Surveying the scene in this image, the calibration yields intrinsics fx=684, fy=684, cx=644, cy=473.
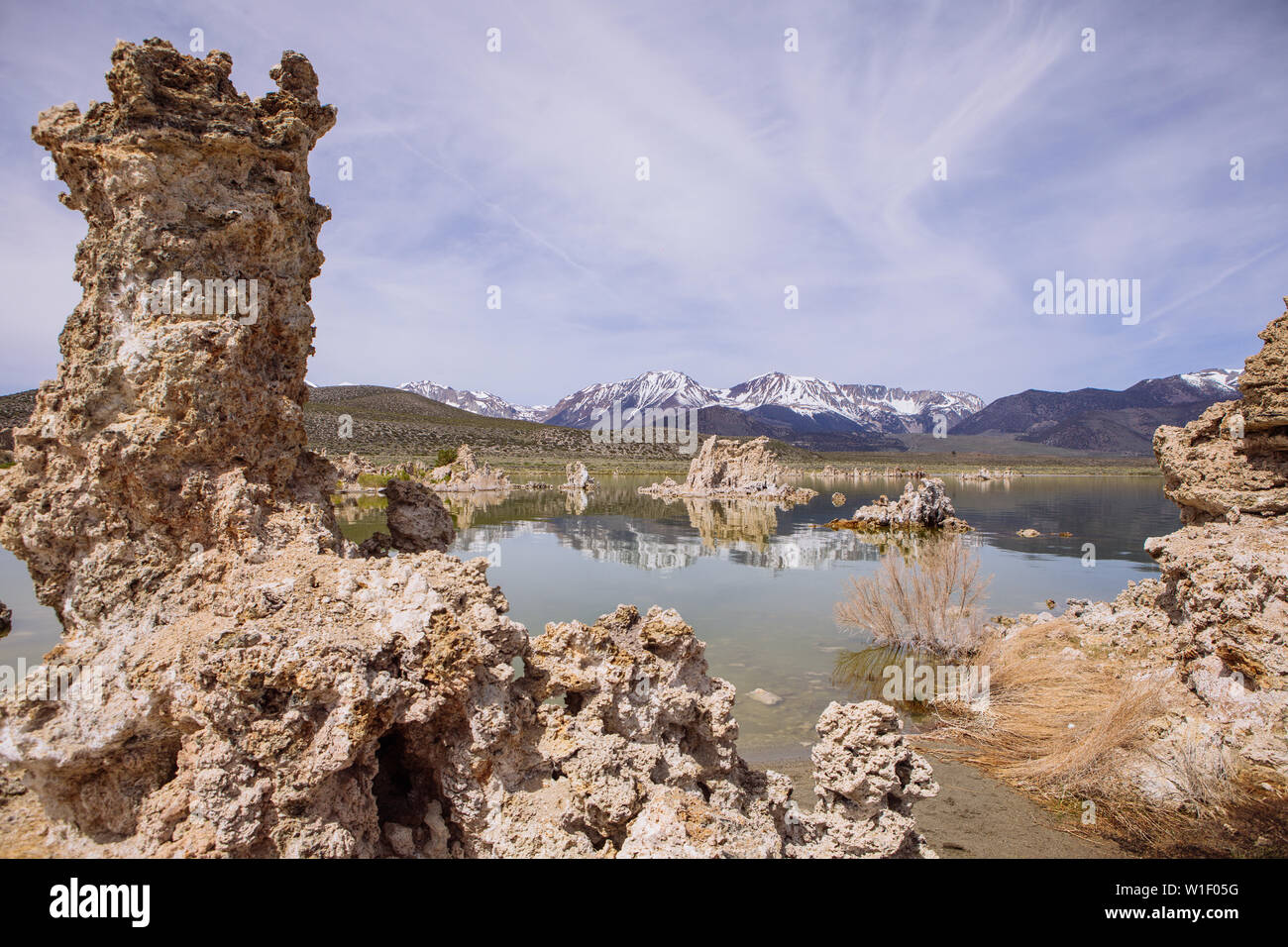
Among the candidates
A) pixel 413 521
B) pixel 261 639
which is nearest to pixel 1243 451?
pixel 413 521

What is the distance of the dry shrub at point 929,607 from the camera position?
432 inches

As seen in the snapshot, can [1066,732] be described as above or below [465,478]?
below

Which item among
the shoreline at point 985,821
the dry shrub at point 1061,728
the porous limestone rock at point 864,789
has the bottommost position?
the shoreline at point 985,821

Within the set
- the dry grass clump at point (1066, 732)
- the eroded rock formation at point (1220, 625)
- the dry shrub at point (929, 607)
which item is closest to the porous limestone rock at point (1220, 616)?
the eroded rock formation at point (1220, 625)

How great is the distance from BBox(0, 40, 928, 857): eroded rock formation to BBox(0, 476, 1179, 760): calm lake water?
3.70 meters

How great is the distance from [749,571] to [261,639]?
1707cm

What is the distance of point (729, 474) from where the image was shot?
197 ft

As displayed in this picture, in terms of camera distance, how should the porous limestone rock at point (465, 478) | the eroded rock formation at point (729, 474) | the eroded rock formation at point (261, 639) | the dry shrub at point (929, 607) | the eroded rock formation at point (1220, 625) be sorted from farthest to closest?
the eroded rock formation at point (729, 474), the porous limestone rock at point (465, 478), the dry shrub at point (929, 607), the eroded rock formation at point (1220, 625), the eroded rock formation at point (261, 639)

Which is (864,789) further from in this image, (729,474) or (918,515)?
(729,474)

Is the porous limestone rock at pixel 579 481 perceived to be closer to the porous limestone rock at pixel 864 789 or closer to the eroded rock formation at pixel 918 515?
the eroded rock formation at pixel 918 515

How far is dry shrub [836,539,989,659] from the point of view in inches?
432

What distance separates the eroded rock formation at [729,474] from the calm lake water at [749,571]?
1507cm
